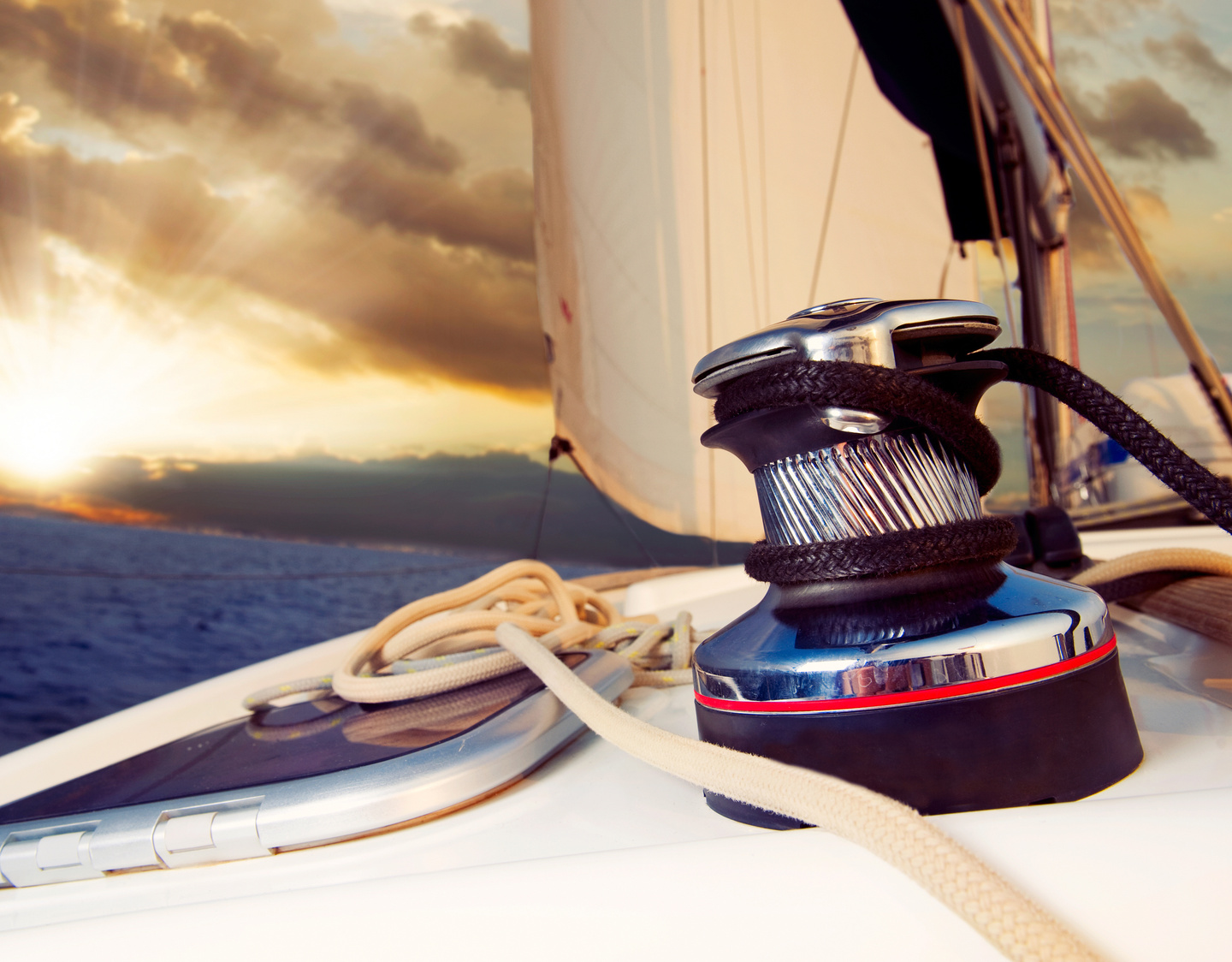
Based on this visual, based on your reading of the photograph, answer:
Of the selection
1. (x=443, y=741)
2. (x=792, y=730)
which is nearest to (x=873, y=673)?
(x=792, y=730)

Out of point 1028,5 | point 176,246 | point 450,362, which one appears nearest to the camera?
point 1028,5

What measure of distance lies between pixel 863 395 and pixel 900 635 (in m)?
0.07

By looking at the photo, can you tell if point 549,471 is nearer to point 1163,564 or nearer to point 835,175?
point 835,175

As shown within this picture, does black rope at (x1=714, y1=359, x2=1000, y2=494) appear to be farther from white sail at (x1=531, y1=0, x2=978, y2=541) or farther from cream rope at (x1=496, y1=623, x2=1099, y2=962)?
white sail at (x1=531, y1=0, x2=978, y2=541)

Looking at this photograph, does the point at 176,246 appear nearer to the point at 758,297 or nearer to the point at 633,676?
the point at 758,297

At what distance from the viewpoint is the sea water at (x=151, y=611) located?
3.61 m

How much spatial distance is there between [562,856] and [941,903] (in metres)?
0.08

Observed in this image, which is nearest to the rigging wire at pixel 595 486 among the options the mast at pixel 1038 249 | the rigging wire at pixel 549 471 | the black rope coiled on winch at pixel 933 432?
the rigging wire at pixel 549 471

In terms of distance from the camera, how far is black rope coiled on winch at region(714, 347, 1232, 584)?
0.67ft

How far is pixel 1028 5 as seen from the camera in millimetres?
1602

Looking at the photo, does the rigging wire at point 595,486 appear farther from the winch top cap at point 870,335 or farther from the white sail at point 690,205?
the winch top cap at point 870,335

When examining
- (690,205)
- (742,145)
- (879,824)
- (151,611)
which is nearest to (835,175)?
(742,145)

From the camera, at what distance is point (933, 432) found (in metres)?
0.22

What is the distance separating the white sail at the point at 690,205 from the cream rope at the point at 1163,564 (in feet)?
3.02
